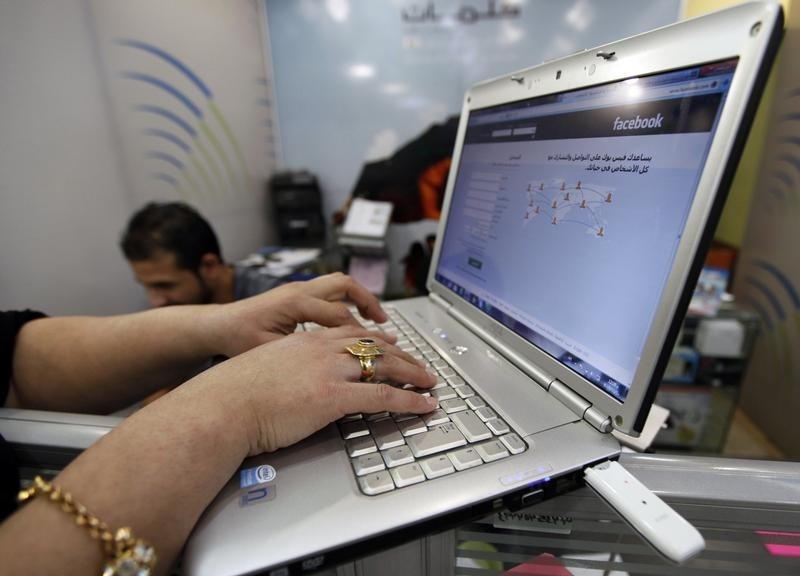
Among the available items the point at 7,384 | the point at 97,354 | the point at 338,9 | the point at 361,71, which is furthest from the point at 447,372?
the point at 338,9

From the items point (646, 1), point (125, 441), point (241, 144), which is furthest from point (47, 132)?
point (646, 1)

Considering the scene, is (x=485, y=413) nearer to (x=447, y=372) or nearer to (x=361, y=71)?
(x=447, y=372)

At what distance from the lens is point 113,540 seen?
0.29m

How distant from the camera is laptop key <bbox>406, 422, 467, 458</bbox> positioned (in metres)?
0.40

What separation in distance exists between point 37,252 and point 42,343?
0.62 metres

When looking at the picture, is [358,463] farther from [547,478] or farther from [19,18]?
[19,18]

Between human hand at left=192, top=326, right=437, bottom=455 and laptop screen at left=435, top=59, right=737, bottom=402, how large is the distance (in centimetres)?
21

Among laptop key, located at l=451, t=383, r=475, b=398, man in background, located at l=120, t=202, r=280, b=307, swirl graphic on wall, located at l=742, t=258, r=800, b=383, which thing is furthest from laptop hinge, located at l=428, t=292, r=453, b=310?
swirl graphic on wall, located at l=742, t=258, r=800, b=383

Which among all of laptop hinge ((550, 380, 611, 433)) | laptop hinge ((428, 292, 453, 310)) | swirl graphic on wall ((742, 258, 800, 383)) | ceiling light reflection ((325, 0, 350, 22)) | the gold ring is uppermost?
ceiling light reflection ((325, 0, 350, 22))

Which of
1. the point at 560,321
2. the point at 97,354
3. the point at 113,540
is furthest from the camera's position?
the point at 97,354

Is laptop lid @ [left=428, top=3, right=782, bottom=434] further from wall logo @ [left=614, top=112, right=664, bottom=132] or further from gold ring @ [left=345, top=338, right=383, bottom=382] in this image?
gold ring @ [left=345, top=338, right=383, bottom=382]

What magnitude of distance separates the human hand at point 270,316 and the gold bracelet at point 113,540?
1.03 feet

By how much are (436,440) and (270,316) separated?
351mm

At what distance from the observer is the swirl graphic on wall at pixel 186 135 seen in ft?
4.69
